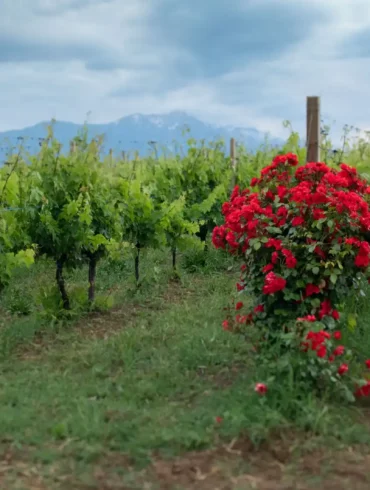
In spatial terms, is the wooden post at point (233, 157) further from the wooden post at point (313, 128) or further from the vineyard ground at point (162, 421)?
the vineyard ground at point (162, 421)

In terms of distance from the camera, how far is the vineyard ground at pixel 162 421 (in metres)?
3.47

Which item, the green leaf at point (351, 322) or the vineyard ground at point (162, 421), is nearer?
the vineyard ground at point (162, 421)

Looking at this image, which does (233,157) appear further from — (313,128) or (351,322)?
(351,322)

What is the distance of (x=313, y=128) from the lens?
6.78m

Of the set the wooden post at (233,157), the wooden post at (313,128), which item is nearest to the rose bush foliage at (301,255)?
the wooden post at (313,128)

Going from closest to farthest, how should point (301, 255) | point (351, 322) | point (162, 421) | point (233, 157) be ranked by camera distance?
point (162, 421), point (301, 255), point (351, 322), point (233, 157)

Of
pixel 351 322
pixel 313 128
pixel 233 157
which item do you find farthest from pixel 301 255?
pixel 233 157

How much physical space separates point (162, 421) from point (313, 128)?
3.98m

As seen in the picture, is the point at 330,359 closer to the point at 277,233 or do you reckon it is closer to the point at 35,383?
the point at 277,233

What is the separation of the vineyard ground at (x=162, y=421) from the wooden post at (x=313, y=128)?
1.98m

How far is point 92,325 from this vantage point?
275 inches

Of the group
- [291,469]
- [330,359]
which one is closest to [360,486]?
[291,469]

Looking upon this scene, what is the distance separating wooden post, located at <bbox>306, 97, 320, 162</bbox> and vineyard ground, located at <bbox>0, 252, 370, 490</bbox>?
1978mm

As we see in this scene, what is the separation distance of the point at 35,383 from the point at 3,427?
91cm
